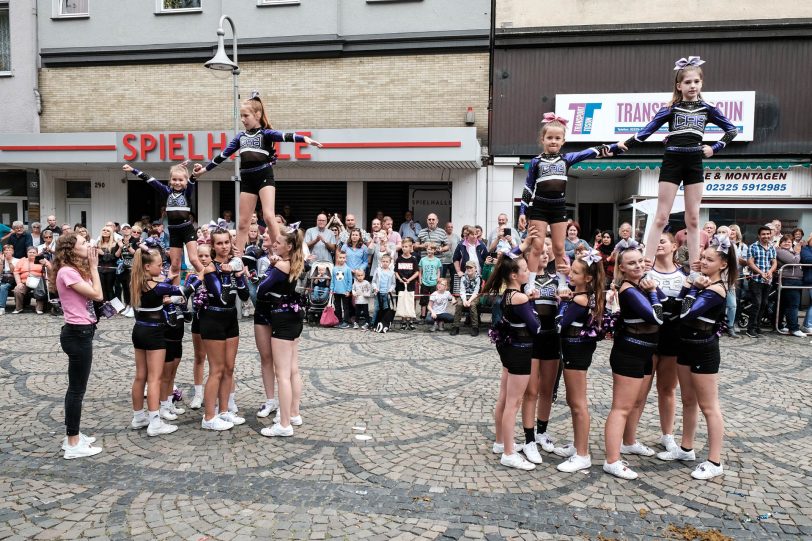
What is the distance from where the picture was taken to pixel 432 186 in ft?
55.6

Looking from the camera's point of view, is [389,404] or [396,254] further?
[396,254]

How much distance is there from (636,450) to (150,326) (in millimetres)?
4512

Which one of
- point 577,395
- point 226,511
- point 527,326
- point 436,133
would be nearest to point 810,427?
point 577,395

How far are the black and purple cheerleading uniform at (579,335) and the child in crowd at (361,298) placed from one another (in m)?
6.89

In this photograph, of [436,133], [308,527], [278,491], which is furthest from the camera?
[436,133]

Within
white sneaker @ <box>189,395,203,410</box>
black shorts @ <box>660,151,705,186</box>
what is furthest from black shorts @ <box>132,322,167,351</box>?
black shorts @ <box>660,151,705,186</box>

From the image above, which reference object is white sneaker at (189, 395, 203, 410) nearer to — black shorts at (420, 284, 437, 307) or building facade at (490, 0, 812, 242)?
black shorts at (420, 284, 437, 307)

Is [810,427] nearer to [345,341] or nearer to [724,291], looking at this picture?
[724,291]

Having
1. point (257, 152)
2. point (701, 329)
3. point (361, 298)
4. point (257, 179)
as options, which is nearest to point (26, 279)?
point (361, 298)

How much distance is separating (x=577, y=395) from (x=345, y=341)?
18.8ft

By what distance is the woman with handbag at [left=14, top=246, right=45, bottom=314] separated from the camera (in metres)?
13.0

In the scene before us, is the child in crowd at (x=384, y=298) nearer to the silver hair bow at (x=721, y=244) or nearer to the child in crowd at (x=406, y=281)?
the child in crowd at (x=406, y=281)

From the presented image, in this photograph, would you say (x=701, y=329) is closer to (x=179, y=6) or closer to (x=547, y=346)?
(x=547, y=346)

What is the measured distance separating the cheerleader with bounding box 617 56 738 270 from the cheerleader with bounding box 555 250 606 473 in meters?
0.87
